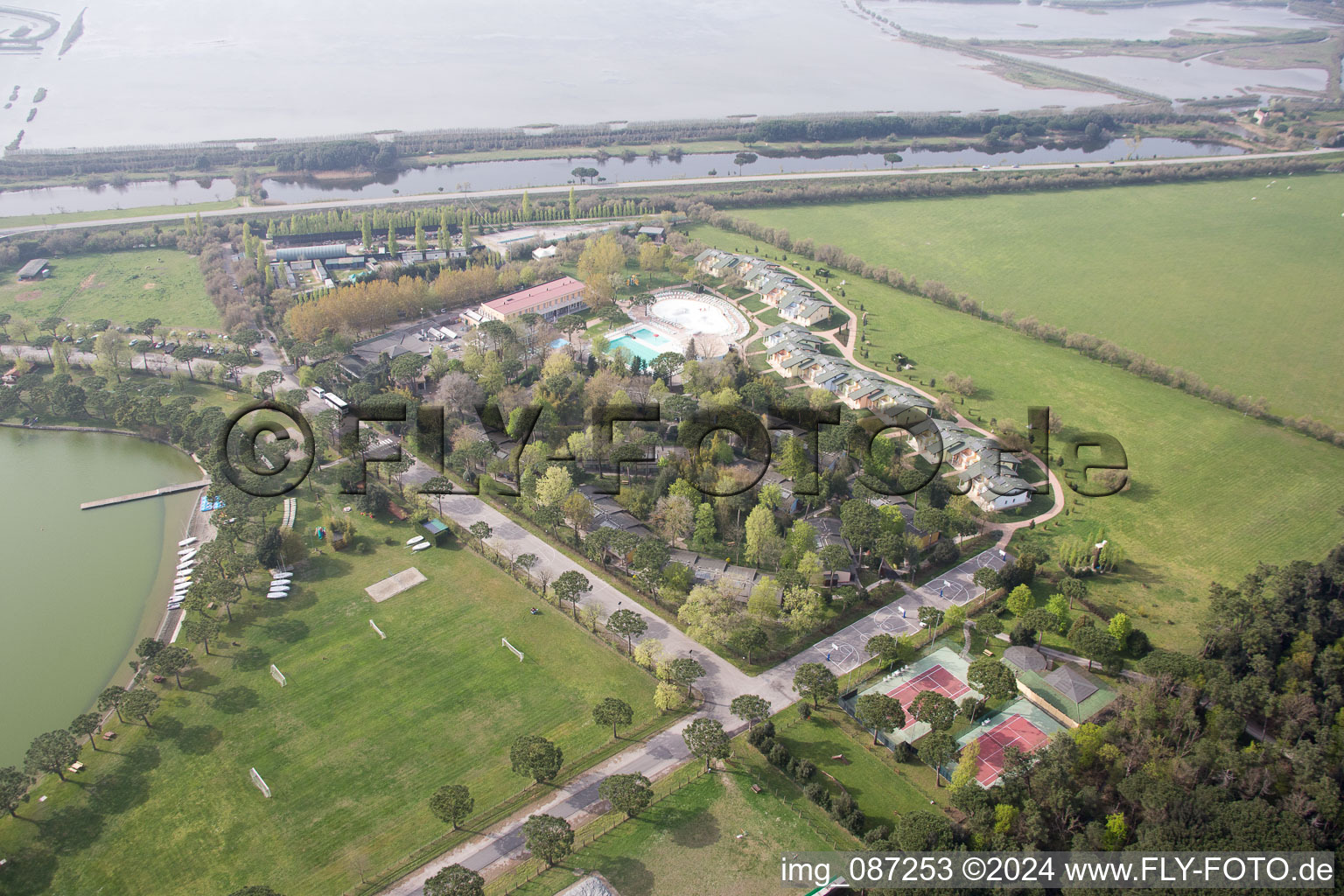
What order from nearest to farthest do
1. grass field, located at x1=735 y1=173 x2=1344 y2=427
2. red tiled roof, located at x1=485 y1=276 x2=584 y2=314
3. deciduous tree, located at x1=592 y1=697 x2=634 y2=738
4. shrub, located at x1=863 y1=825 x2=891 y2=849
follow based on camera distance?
shrub, located at x1=863 y1=825 x2=891 y2=849 < deciduous tree, located at x1=592 y1=697 x2=634 y2=738 < grass field, located at x1=735 y1=173 x2=1344 y2=427 < red tiled roof, located at x1=485 y1=276 x2=584 y2=314

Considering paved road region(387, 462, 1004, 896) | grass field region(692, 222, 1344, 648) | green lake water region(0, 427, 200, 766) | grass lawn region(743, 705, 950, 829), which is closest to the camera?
paved road region(387, 462, 1004, 896)

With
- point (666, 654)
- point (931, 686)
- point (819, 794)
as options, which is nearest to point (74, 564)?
point (666, 654)

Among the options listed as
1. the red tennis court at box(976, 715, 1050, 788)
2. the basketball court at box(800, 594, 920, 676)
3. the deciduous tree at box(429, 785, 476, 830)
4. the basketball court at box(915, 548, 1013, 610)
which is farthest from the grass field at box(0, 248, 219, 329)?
the red tennis court at box(976, 715, 1050, 788)

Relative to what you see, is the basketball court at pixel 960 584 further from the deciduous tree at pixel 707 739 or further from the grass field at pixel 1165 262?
the grass field at pixel 1165 262

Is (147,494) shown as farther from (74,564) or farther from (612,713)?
(612,713)

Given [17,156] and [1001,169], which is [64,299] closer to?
[17,156]

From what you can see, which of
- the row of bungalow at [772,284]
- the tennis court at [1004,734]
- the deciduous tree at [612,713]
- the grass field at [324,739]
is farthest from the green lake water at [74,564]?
the row of bungalow at [772,284]

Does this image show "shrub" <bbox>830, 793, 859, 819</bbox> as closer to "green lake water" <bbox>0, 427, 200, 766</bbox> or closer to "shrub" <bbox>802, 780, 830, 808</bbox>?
"shrub" <bbox>802, 780, 830, 808</bbox>
